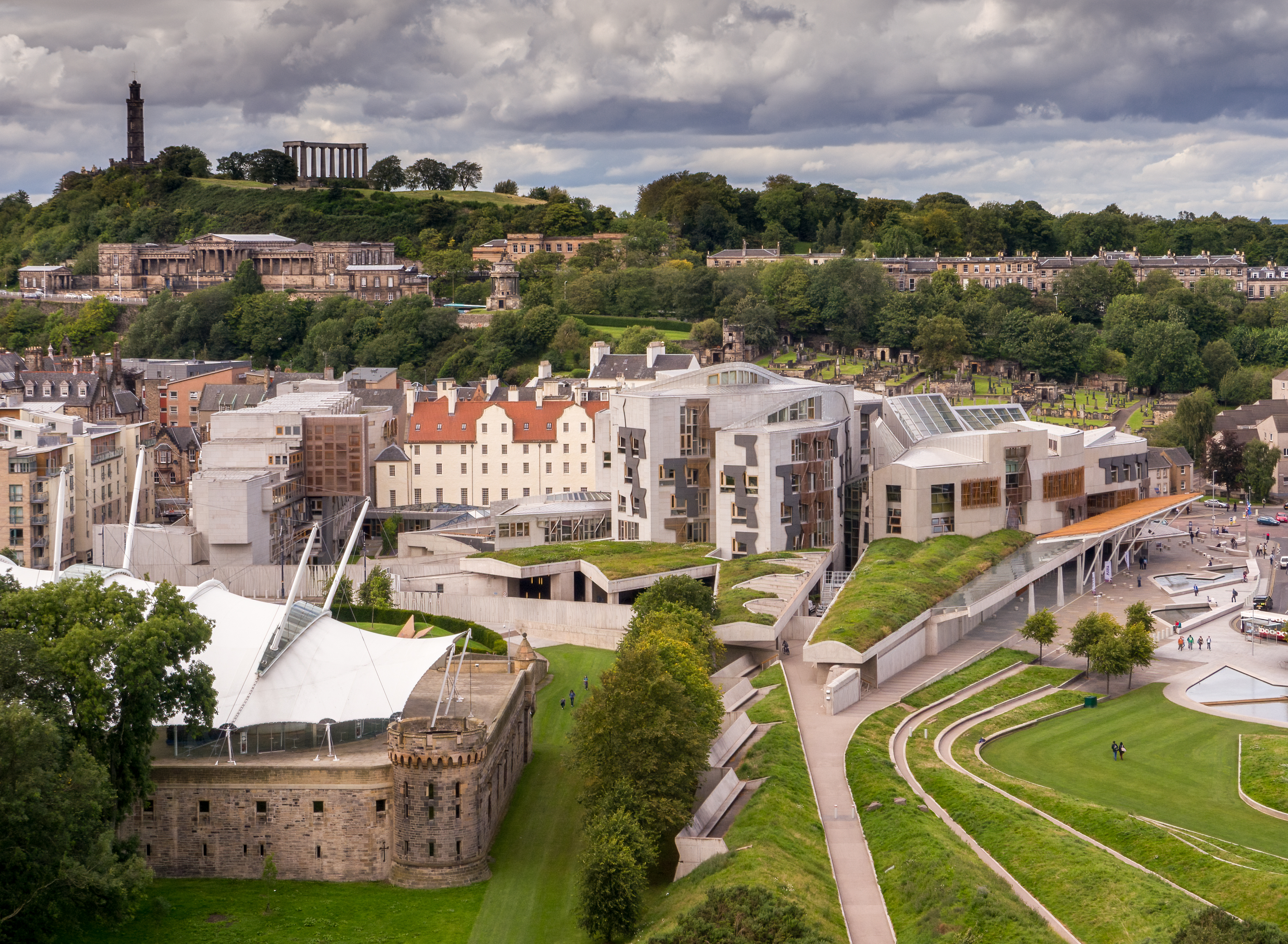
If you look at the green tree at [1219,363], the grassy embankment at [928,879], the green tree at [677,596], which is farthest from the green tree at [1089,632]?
the green tree at [1219,363]

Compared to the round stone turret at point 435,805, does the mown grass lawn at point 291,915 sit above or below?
below

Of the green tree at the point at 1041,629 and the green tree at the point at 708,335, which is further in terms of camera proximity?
the green tree at the point at 708,335

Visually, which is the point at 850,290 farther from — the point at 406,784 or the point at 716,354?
the point at 406,784

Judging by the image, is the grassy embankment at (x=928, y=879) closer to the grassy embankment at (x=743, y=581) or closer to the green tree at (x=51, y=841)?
the grassy embankment at (x=743, y=581)

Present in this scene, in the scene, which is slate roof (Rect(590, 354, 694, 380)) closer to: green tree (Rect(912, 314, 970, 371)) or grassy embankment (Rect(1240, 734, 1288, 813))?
green tree (Rect(912, 314, 970, 371))

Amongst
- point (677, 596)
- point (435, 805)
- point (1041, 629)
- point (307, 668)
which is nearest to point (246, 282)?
point (677, 596)

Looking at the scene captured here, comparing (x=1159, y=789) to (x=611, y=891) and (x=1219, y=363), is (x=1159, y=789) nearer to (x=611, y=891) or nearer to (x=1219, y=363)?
(x=611, y=891)

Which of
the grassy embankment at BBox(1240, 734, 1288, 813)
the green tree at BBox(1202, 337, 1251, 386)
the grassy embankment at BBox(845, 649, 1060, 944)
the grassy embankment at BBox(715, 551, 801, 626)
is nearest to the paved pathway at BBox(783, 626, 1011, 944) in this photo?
the grassy embankment at BBox(845, 649, 1060, 944)
